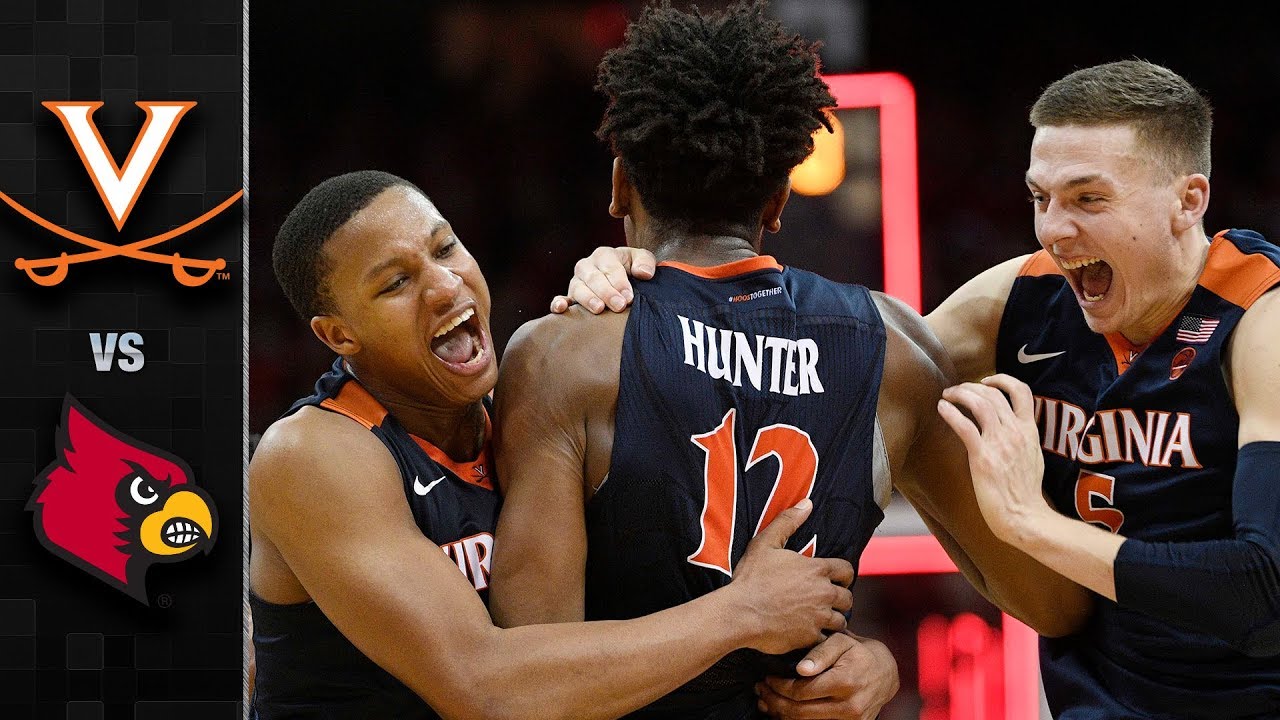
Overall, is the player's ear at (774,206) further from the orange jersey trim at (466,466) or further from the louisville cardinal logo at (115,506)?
the louisville cardinal logo at (115,506)

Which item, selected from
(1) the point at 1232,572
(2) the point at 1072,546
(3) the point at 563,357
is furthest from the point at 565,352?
(1) the point at 1232,572

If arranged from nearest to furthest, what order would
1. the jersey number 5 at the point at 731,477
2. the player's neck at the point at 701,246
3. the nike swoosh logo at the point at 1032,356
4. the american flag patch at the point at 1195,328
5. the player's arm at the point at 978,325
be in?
1. the jersey number 5 at the point at 731,477
2. the player's neck at the point at 701,246
3. the american flag patch at the point at 1195,328
4. the nike swoosh logo at the point at 1032,356
5. the player's arm at the point at 978,325

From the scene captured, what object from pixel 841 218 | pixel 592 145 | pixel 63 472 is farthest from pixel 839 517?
pixel 592 145

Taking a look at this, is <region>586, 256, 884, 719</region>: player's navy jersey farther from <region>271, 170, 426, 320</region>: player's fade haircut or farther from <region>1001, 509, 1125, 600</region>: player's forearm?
<region>271, 170, 426, 320</region>: player's fade haircut

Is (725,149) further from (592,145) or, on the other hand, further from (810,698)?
(592,145)

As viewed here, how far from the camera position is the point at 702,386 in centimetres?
204

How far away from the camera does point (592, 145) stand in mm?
5402

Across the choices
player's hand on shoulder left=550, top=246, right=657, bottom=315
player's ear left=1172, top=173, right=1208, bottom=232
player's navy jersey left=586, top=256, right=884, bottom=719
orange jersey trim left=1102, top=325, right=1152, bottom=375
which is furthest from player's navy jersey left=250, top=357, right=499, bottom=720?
player's ear left=1172, top=173, right=1208, bottom=232

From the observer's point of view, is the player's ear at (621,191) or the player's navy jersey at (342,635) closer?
the player's navy jersey at (342,635)

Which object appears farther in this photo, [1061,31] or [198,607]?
[1061,31]

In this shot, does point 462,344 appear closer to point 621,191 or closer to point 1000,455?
point 621,191

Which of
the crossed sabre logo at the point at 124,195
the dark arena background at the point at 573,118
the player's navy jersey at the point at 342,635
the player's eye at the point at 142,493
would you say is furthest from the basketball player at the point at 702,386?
the dark arena background at the point at 573,118

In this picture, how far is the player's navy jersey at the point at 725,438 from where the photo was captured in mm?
2006

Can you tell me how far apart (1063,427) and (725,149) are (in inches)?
35.3
